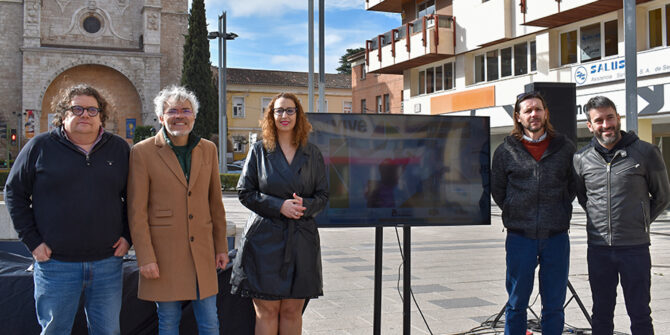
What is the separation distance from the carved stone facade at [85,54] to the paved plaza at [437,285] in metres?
41.7

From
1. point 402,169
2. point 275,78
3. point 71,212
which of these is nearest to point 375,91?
point 275,78

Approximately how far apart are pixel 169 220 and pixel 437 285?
4737 millimetres

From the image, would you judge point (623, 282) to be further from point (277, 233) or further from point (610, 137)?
point (277, 233)

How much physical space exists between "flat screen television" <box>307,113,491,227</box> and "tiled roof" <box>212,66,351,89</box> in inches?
2282

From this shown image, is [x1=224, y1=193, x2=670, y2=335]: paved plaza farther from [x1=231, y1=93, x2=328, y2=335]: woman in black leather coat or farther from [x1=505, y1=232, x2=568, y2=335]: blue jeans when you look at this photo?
[x1=231, y1=93, x2=328, y2=335]: woman in black leather coat

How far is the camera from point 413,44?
2708cm

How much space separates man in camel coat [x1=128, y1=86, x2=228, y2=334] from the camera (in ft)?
12.2

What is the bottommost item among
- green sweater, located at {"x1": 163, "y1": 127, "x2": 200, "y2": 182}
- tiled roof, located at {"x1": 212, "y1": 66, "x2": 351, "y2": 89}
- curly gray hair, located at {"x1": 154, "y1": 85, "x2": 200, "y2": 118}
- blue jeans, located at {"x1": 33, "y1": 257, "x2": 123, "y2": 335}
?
blue jeans, located at {"x1": 33, "y1": 257, "x2": 123, "y2": 335}

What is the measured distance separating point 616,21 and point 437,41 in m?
7.93

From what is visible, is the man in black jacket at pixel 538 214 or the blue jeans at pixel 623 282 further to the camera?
the man in black jacket at pixel 538 214

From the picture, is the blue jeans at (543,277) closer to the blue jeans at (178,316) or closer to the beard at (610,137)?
the beard at (610,137)

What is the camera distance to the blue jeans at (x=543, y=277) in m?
4.43

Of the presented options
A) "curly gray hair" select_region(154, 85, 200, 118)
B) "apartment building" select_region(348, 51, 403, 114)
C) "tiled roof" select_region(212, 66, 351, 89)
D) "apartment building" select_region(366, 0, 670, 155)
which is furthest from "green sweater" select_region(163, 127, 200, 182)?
"tiled roof" select_region(212, 66, 351, 89)

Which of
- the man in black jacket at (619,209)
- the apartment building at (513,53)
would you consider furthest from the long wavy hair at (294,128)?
the apartment building at (513,53)
